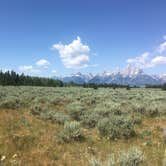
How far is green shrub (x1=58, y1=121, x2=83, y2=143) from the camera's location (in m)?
7.62

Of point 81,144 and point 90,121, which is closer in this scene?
point 81,144

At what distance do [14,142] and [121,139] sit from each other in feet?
11.1

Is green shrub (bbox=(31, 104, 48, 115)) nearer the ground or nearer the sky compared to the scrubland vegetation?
nearer the sky

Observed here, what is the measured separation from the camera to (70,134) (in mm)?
7840

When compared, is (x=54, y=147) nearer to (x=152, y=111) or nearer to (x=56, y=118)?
(x=56, y=118)

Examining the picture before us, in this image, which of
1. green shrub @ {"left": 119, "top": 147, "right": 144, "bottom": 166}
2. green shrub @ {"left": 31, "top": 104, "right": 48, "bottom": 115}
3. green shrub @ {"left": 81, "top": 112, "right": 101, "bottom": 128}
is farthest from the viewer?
green shrub @ {"left": 31, "top": 104, "right": 48, "bottom": 115}

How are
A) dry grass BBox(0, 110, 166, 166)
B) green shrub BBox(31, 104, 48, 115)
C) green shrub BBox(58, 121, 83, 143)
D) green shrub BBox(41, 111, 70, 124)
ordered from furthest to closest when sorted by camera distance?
green shrub BBox(31, 104, 48, 115) < green shrub BBox(41, 111, 70, 124) < green shrub BBox(58, 121, 83, 143) < dry grass BBox(0, 110, 166, 166)

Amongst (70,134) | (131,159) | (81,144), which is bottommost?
(81,144)

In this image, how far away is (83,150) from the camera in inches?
266

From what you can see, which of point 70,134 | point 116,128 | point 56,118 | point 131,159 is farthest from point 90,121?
point 131,159

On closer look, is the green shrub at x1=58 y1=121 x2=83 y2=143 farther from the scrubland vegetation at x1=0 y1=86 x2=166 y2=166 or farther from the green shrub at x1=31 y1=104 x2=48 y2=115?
the green shrub at x1=31 y1=104 x2=48 y2=115

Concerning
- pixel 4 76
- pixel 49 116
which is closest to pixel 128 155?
pixel 49 116

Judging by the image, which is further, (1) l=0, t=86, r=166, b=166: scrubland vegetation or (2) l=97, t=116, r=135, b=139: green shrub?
(2) l=97, t=116, r=135, b=139: green shrub

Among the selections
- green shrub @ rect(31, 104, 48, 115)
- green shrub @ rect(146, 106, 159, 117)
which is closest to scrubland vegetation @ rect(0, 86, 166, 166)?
green shrub @ rect(31, 104, 48, 115)
